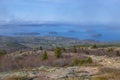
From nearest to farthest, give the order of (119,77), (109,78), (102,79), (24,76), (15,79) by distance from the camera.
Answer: (119,77) → (109,78) → (102,79) → (15,79) → (24,76)

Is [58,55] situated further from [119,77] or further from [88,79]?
[119,77]

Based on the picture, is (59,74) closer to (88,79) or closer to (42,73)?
(42,73)

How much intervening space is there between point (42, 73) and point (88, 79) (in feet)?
19.1

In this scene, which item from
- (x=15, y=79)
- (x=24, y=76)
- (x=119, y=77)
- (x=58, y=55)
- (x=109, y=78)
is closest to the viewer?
(x=119, y=77)

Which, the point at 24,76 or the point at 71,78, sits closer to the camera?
the point at 71,78

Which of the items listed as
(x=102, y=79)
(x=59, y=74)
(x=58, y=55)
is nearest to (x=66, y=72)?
(x=59, y=74)

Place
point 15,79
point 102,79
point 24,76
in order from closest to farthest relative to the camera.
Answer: point 102,79
point 15,79
point 24,76

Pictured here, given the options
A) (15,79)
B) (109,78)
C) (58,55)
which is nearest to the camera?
(109,78)

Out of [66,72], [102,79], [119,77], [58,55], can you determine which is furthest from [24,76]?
[58,55]

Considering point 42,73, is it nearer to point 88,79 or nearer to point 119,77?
point 88,79

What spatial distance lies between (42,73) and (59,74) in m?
1.72

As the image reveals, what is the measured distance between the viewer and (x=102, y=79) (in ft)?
69.7

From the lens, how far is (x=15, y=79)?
24.6m

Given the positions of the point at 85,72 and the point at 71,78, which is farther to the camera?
the point at 85,72
